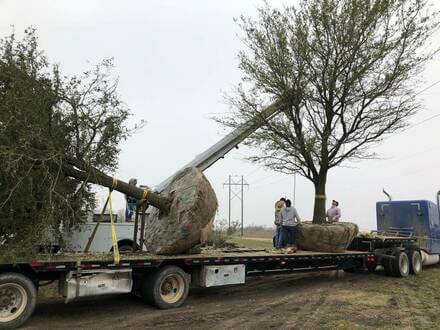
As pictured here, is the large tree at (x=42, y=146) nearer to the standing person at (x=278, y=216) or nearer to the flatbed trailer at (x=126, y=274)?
the flatbed trailer at (x=126, y=274)

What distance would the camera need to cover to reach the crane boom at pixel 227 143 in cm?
1571

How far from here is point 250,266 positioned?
11.1 m

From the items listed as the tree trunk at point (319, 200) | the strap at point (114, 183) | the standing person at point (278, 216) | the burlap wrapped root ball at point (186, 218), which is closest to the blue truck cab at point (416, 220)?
the tree trunk at point (319, 200)

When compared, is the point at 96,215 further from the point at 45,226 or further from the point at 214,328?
the point at 214,328

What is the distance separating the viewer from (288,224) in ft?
45.3

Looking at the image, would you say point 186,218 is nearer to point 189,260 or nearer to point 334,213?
point 189,260

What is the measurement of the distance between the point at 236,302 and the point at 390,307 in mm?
3237

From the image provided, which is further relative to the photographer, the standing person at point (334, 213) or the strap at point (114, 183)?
the standing person at point (334, 213)

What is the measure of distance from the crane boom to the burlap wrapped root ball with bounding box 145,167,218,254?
5512mm

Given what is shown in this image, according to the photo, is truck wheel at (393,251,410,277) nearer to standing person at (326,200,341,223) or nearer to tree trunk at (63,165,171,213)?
standing person at (326,200,341,223)

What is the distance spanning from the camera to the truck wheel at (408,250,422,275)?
50.8 feet

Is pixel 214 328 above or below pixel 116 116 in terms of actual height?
below

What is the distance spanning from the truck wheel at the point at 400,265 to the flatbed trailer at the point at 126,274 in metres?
4.33

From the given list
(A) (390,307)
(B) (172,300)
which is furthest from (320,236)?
→ (B) (172,300)
